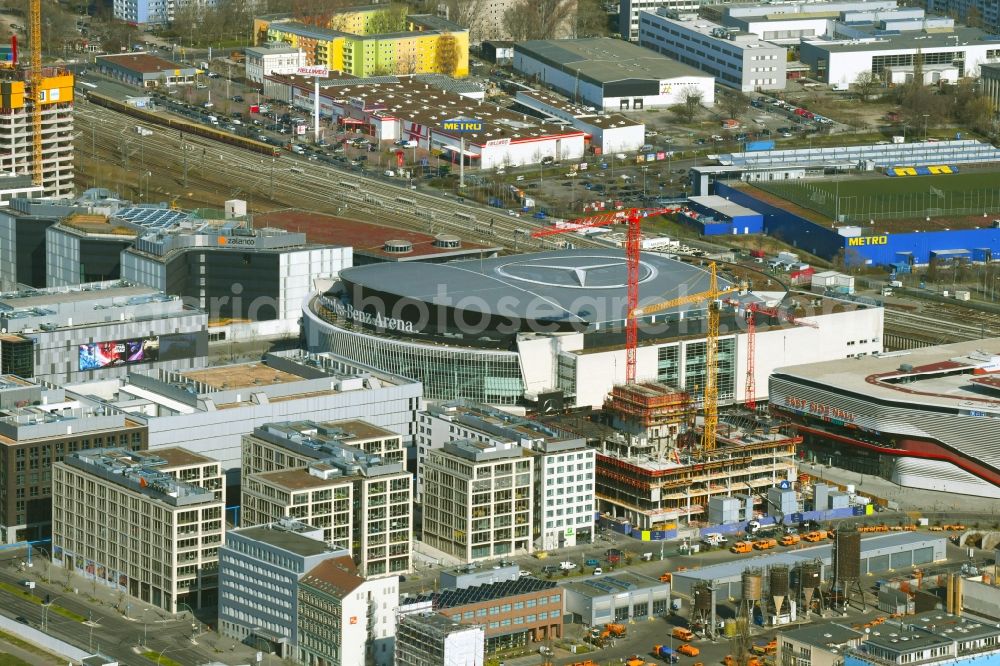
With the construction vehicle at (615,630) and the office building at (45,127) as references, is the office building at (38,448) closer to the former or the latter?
the construction vehicle at (615,630)

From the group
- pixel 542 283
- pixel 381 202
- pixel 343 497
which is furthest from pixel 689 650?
pixel 381 202

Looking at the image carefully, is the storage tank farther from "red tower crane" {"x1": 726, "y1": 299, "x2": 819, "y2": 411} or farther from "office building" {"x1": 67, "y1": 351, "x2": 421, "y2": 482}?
"red tower crane" {"x1": 726, "y1": 299, "x2": 819, "y2": 411}

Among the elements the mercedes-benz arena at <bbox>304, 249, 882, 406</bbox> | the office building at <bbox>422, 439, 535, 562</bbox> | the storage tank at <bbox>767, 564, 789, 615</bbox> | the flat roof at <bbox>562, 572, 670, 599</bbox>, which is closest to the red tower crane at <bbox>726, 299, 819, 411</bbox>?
the mercedes-benz arena at <bbox>304, 249, 882, 406</bbox>

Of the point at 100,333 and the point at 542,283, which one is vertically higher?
the point at 542,283

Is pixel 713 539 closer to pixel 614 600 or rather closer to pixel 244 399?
pixel 614 600

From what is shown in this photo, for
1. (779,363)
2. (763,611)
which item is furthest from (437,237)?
(763,611)

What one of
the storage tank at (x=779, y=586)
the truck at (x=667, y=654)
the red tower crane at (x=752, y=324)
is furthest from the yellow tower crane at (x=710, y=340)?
the truck at (x=667, y=654)
